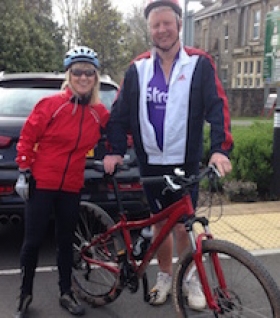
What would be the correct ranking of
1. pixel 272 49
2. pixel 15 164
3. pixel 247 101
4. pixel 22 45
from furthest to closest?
1. pixel 247 101
2. pixel 22 45
3. pixel 272 49
4. pixel 15 164

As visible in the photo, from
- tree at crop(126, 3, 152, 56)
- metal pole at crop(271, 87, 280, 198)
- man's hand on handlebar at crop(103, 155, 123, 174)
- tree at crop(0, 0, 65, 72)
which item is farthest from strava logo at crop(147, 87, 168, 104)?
tree at crop(126, 3, 152, 56)

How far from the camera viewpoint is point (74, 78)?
3141mm

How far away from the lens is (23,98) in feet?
15.1

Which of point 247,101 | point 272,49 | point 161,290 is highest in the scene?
point 272,49

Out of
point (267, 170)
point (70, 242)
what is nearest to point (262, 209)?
point (267, 170)

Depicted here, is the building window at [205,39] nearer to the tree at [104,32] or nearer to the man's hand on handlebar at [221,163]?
the tree at [104,32]

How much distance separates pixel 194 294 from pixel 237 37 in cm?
3969

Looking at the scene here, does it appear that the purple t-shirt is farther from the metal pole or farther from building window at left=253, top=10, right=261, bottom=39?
building window at left=253, top=10, right=261, bottom=39

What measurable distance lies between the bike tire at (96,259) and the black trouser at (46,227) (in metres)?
0.18

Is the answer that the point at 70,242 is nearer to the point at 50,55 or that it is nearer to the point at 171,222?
the point at 171,222

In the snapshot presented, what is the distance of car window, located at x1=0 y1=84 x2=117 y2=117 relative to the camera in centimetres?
442

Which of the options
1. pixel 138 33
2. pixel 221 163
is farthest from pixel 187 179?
pixel 138 33

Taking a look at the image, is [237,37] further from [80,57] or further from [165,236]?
[165,236]

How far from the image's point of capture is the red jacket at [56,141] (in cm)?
303
